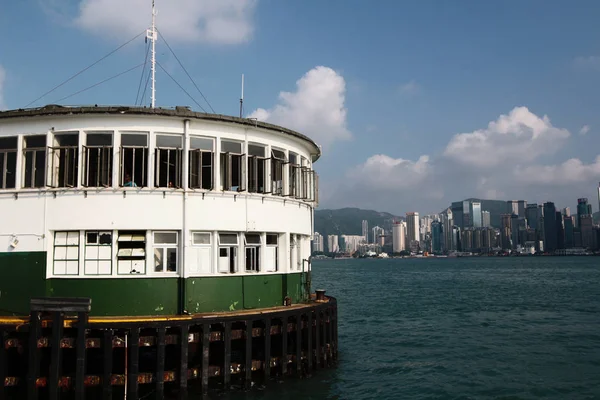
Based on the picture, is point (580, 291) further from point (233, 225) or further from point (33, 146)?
point (33, 146)

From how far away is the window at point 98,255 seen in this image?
16.3 metres

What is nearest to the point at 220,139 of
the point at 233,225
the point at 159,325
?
the point at 233,225

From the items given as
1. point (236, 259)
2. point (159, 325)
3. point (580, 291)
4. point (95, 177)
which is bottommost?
point (580, 291)

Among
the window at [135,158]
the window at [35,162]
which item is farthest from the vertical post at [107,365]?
the window at [35,162]

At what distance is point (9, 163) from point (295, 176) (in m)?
9.86

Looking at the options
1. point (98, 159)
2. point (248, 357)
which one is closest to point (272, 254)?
point (248, 357)

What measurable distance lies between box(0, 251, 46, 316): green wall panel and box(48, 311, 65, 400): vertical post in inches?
98.9

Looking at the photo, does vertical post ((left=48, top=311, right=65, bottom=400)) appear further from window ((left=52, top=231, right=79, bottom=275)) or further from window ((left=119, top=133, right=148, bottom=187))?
window ((left=119, top=133, right=148, bottom=187))

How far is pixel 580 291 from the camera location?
2410 inches

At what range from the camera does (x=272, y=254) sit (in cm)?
1908

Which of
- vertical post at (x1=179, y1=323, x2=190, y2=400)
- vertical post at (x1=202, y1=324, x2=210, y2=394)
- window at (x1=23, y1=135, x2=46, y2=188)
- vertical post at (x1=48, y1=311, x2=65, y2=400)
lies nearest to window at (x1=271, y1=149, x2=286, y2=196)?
vertical post at (x1=202, y1=324, x2=210, y2=394)

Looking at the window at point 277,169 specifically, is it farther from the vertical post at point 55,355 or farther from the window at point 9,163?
the window at point 9,163

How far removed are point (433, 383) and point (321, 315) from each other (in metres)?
5.44

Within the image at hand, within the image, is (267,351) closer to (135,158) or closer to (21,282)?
(135,158)
